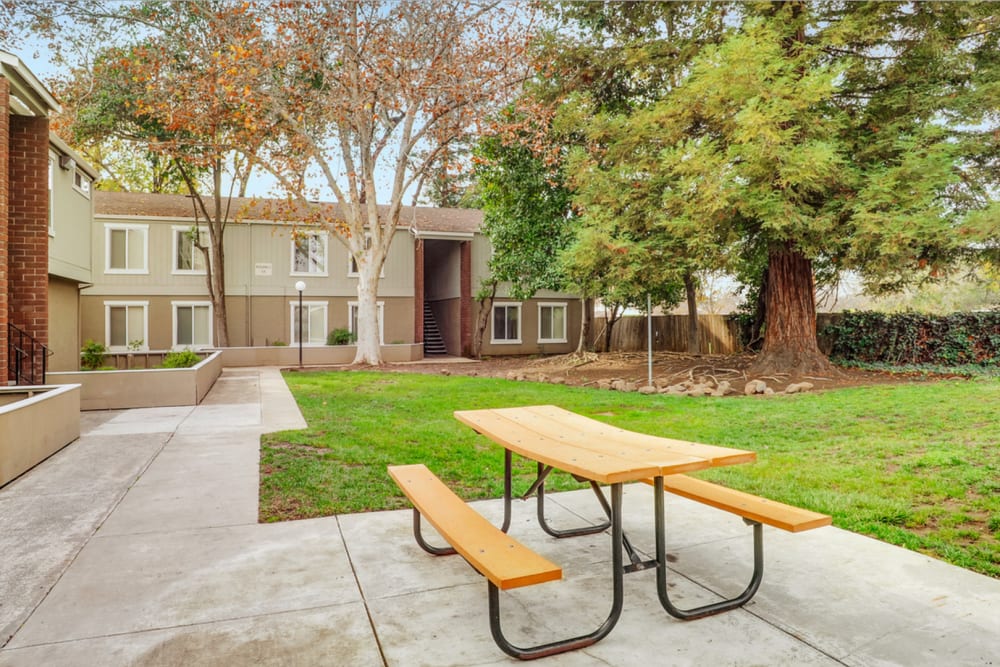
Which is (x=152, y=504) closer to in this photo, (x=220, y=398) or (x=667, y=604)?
(x=667, y=604)

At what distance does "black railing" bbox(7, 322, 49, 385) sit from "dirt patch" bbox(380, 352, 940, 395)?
869 cm

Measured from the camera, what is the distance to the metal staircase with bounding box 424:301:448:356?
24.9 m

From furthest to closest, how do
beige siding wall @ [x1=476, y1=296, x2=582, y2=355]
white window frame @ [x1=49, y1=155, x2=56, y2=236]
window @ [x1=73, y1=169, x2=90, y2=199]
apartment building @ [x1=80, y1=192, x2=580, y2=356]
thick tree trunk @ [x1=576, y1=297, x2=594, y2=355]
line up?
beige siding wall @ [x1=476, y1=296, x2=582, y2=355], thick tree trunk @ [x1=576, y1=297, x2=594, y2=355], apartment building @ [x1=80, y1=192, x2=580, y2=356], window @ [x1=73, y1=169, x2=90, y2=199], white window frame @ [x1=49, y1=155, x2=56, y2=236]

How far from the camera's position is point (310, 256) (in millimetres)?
21688

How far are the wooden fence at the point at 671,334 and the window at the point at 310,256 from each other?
1040cm

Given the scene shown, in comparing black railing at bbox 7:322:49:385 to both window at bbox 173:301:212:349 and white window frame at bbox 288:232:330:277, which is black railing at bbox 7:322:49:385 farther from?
white window frame at bbox 288:232:330:277

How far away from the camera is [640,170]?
13336mm

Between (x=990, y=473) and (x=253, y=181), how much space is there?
26867 mm

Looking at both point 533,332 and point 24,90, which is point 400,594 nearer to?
point 24,90

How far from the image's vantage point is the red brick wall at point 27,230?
908 centimetres

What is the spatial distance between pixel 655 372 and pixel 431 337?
43.1 feet

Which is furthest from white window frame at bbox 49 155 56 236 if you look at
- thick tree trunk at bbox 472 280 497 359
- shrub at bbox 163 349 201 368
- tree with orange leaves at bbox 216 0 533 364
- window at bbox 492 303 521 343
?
window at bbox 492 303 521 343

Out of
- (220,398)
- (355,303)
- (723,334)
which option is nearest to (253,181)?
(355,303)

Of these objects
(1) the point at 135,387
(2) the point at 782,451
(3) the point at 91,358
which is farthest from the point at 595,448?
(3) the point at 91,358
